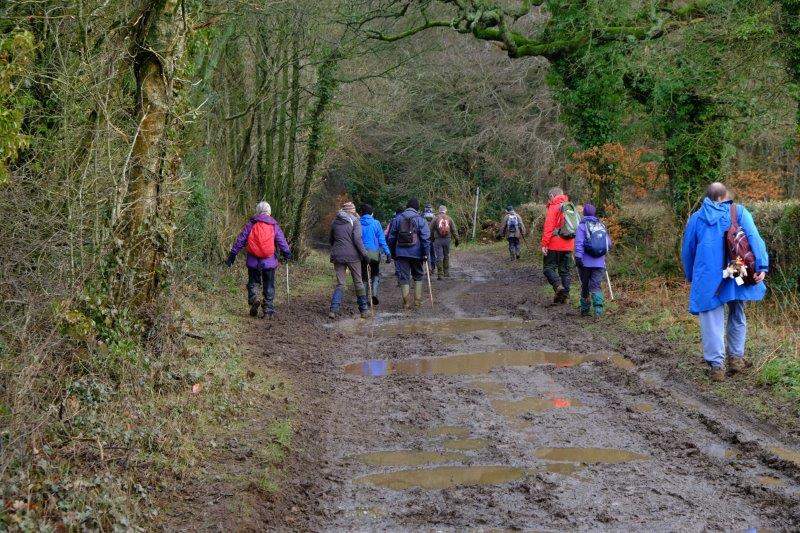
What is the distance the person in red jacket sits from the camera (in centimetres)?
1486

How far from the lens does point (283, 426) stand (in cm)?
763

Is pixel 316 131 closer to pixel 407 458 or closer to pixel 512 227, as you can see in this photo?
pixel 512 227

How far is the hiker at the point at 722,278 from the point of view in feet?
28.5

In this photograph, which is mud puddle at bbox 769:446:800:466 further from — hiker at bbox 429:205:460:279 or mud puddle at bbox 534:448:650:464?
hiker at bbox 429:205:460:279

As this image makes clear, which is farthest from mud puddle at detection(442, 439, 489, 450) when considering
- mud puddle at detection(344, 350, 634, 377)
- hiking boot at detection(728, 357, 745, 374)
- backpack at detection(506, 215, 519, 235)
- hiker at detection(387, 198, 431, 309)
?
backpack at detection(506, 215, 519, 235)

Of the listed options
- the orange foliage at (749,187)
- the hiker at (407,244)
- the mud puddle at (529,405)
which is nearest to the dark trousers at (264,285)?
the hiker at (407,244)

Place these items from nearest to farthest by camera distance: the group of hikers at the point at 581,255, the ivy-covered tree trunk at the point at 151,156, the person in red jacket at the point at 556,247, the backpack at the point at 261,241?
1. the ivy-covered tree trunk at the point at 151,156
2. the group of hikers at the point at 581,255
3. the backpack at the point at 261,241
4. the person in red jacket at the point at 556,247

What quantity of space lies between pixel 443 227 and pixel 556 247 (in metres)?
8.49

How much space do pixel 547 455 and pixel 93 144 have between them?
16.1 ft

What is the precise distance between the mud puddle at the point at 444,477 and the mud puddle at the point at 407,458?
7.5 inches

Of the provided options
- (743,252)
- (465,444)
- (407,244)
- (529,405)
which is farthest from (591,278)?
(465,444)

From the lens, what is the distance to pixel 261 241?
14.1 metres

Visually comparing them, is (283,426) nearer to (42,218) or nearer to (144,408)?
(144,408)

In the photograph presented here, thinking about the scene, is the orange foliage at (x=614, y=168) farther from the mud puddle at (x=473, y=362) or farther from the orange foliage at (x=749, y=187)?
the mud puddle at (x=473, y=362)
